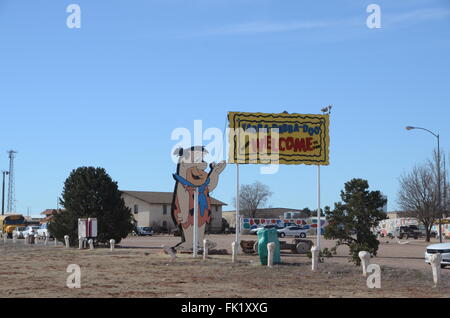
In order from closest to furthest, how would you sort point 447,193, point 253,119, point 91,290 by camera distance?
point 91,290 < point 253,119 < point 447,193

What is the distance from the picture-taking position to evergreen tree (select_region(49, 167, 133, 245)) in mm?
43500

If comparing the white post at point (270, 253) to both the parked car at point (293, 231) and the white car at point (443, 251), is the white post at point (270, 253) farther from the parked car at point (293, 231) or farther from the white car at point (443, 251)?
the parked car at point (293, 231)

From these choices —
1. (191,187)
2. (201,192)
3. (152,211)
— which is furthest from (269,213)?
(191,187)

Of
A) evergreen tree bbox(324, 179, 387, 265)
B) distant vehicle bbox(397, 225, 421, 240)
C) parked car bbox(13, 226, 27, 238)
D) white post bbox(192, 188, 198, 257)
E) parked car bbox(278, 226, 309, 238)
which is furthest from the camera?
distant vehicle bbox(397, 225, 421, 240)

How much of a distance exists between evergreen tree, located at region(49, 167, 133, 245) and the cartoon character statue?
10990 millimetres

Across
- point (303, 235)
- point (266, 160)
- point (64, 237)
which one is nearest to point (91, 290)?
point (266, 160)

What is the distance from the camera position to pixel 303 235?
67688 mm

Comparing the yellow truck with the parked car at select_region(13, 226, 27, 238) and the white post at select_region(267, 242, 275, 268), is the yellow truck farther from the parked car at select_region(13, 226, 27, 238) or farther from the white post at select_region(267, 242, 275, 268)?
the white post at select_region(267, 242, 275, 268)

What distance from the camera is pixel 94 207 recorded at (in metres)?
43.7

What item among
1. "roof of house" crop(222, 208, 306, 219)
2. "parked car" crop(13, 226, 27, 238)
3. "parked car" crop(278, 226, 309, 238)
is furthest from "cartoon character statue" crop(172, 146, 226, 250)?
"roof of house" crop(222, 208, 306, 219)

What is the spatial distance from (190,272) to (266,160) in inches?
355

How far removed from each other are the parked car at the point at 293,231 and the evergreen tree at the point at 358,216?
4431cm
